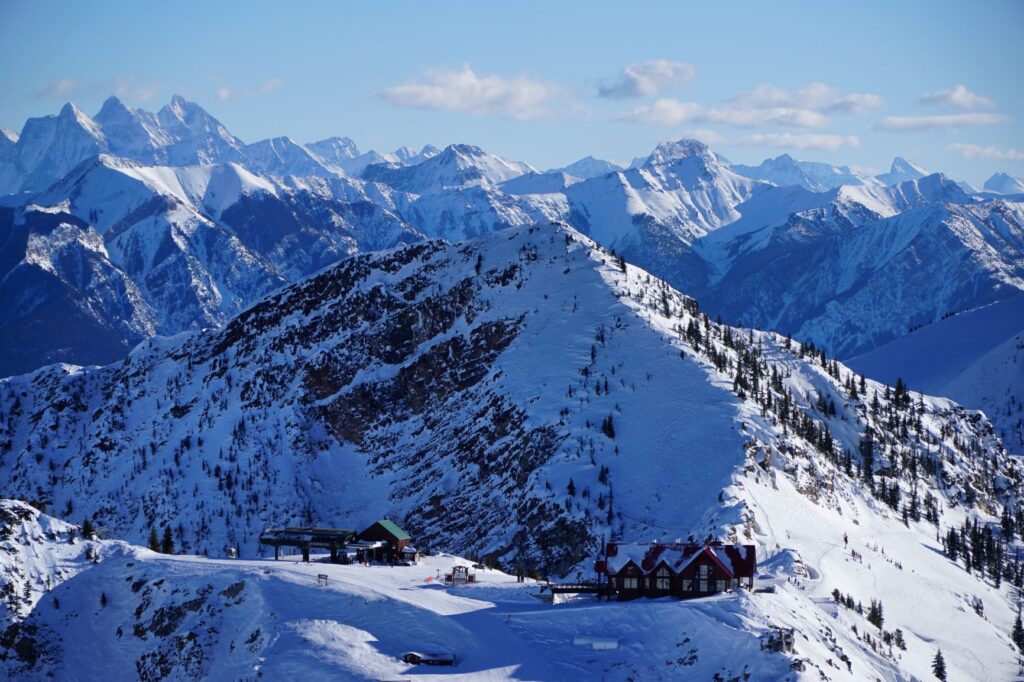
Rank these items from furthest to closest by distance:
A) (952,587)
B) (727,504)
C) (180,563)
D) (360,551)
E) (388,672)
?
(952,587)
(727,504)
(360,551)
(180,563)
(388,672)

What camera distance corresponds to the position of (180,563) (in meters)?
138

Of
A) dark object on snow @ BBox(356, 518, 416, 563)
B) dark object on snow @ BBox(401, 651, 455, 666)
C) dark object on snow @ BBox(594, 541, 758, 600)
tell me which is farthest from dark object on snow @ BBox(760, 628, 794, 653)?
dark object on snow @ BBox(356, 518, 416, 563)

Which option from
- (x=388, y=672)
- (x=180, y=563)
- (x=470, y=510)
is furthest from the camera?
(x=470, y=510)

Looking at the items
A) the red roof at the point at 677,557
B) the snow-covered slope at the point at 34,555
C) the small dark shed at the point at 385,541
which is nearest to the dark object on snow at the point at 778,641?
the red roof at the point at 677,557

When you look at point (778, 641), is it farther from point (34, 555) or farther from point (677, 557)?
point (34, 555)

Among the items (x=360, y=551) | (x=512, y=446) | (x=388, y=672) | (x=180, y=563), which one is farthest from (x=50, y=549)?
(x=512, y=446)

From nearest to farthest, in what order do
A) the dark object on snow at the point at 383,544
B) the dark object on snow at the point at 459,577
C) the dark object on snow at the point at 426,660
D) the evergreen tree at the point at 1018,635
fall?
the dark object on snow at the point at 426,660 < the dark object on snow at the point at 459,577 < the dark object on snow at the point at 383,544 < the evergreen tree at the point at 1018,635

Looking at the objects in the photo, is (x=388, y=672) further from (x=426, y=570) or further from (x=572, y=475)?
(x=572, y=475)

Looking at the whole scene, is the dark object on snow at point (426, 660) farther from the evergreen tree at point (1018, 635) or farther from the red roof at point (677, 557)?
the evergreen tree at point (1018, 635)

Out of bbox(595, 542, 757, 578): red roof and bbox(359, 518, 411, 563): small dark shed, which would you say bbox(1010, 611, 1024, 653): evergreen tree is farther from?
bbox(359, 518, 411, 563): small dark shed

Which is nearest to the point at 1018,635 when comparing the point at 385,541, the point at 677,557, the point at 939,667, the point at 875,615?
the point at 875,615

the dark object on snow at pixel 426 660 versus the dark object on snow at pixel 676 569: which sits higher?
the dark object on snow at pixel 676 569

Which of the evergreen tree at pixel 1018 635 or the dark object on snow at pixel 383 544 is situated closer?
the dark object on snow at pixel 383 544

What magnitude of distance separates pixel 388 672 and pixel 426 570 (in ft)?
117
